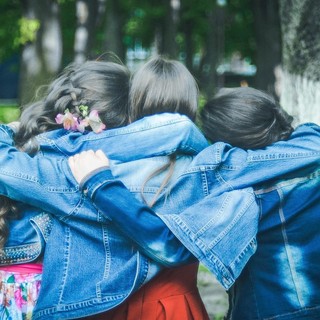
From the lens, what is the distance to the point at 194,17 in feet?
65.8

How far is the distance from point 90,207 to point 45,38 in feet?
31.4

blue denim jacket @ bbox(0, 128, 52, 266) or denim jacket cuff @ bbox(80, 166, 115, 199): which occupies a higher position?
denim jacket cuff @ bbox(80, 166, 115, 199)

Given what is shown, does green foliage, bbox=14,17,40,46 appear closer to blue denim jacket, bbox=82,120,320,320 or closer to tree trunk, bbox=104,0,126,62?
tree trunk, bbox=104,0,126,62

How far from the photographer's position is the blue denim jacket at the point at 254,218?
249 cm

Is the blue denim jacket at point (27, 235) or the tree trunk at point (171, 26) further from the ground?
the blue denim jacket at point (27, 235)

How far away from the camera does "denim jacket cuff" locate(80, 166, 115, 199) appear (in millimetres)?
2498

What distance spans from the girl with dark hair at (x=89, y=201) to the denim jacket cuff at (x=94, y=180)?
0.08 metres

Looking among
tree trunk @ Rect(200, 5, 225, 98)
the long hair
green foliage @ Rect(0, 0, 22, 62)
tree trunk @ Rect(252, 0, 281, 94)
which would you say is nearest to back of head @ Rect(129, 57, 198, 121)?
the long hair

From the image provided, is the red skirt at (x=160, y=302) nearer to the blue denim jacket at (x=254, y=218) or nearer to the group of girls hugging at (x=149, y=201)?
the group of girls hugging at (x=149, y=201)

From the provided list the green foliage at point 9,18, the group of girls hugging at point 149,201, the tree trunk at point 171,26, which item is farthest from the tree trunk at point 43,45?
the group of girls hugging at point 149,201

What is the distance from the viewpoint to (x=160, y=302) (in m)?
2.72

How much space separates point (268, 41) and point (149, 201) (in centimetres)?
1368

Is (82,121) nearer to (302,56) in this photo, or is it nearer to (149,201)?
(149,201)

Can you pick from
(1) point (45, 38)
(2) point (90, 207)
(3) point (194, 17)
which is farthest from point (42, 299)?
(3) point (194, 17)
